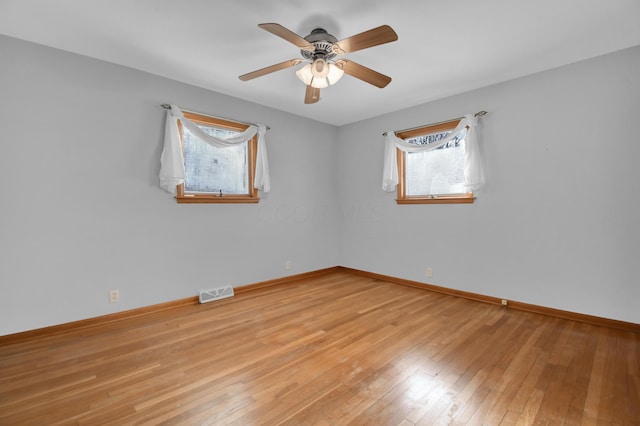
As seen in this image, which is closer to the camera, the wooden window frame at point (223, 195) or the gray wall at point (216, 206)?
the gray wall at point (216, 206)

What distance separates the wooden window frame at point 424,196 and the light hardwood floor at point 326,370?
1.35 metres

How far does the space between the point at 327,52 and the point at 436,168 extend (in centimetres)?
230

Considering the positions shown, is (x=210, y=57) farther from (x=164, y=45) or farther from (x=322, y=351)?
(x=322, y=351)

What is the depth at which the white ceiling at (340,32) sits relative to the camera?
199cm

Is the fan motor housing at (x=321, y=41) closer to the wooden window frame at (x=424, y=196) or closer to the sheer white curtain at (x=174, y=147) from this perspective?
the sheer white curtain at (x=174, y=147)

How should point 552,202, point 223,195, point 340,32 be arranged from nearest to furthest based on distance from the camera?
point 340,32 → point 552,202 → point 223,195

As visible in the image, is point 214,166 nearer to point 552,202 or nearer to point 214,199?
point 214,199

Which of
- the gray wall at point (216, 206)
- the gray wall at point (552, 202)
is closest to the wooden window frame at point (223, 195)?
the gray wall at point (216, 206)

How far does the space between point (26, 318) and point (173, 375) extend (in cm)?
159

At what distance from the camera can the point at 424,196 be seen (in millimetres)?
3918

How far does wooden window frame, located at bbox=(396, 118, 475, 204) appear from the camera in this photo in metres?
3.53

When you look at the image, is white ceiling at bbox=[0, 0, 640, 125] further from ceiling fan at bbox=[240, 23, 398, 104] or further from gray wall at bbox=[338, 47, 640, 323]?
gray wall at bbox=[338, 47, 640, 323]

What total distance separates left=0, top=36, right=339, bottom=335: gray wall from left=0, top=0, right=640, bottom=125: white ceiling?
246mm

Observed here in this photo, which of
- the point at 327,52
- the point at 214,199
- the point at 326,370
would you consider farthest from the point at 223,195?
the point at 326,370
